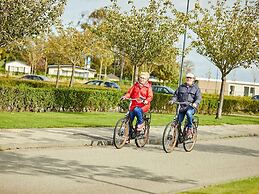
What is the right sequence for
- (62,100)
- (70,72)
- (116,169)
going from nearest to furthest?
(116,169) < (62,100) < (70,72)

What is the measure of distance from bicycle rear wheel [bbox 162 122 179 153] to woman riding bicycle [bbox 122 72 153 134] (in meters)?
0.70

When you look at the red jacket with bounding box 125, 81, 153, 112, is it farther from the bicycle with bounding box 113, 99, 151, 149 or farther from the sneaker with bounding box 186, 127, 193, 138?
the sneaker with bounding box 186, 127, 193, 138

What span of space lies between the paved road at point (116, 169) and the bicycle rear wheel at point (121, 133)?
18 centimetres

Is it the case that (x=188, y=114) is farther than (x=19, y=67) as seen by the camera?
No

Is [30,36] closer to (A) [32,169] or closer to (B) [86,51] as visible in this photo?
(A) [32,169]

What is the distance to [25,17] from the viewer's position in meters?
13.7

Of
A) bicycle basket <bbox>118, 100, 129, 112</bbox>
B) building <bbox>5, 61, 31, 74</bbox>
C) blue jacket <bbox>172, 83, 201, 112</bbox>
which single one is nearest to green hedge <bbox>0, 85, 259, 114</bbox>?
bicycle basket <bbox>118, 100, 129, 112</bbox>

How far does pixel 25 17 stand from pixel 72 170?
20.1 ft

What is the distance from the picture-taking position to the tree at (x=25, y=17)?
1334 cm

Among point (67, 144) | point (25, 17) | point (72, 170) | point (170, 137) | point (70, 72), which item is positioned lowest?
point (72, 170)

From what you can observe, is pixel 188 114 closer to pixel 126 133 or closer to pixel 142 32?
pixel 126 133

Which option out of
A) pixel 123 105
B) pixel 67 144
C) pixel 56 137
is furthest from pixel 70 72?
pixel 67 144

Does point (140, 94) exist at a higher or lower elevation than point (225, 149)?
higher

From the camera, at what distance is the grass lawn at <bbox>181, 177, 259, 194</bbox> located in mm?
7484
